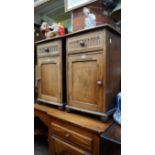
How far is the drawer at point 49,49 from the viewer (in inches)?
51.3

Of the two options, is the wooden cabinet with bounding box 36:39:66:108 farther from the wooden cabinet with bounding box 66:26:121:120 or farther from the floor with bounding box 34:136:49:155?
the floor with bounding box 34:136:49:155

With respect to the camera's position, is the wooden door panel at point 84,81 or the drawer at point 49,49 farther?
the drawer at point 49,49

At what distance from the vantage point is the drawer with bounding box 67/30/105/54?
100 cm

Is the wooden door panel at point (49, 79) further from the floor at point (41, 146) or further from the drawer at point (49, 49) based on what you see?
the floor at point (41, 146)

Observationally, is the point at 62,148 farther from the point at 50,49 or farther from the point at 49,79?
the point at 50,49

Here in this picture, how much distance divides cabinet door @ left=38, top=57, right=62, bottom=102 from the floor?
79 cm

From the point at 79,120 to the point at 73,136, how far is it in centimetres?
12

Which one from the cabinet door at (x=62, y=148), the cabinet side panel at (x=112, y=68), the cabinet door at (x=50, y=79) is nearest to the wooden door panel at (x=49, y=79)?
the cabinet door at (x=50, y=79)
